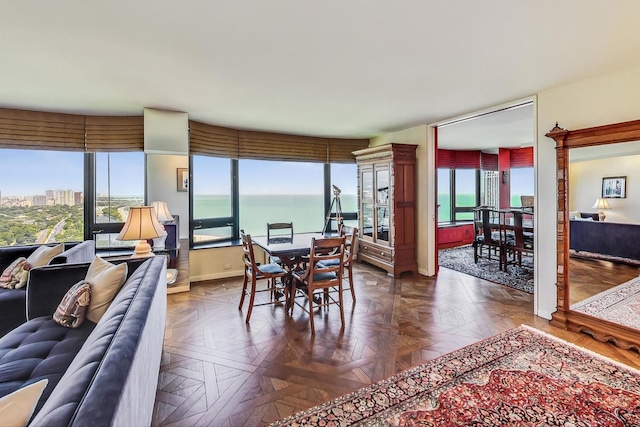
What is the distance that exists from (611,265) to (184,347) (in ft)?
12.9

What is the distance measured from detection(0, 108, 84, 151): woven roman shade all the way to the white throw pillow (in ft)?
13.1

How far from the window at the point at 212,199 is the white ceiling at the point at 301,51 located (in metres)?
1.24

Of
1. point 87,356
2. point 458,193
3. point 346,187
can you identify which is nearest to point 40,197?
point 87,356

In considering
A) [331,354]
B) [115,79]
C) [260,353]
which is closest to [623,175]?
[331,354]

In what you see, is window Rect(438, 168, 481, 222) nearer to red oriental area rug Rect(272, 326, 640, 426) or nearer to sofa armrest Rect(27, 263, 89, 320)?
red oriental area rug Rect(272, 326, 640, 426)

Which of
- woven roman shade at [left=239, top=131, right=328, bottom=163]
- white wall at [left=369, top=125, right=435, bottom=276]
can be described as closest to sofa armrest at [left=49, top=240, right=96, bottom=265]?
woven roman shade at [left=239, top=131, right=328, bottom=163]

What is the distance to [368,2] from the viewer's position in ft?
5.46

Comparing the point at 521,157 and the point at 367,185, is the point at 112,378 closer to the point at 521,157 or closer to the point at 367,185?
the point at 367,185

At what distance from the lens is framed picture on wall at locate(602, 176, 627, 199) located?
8.89 ft

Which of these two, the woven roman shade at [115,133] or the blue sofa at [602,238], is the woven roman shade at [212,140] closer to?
the woven roman shade at [115,133]

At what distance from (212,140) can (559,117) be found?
165 inches

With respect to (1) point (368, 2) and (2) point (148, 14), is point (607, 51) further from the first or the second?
(2) point (148, 14)

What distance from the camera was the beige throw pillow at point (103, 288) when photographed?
6.71ft

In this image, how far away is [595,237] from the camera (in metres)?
2.94
